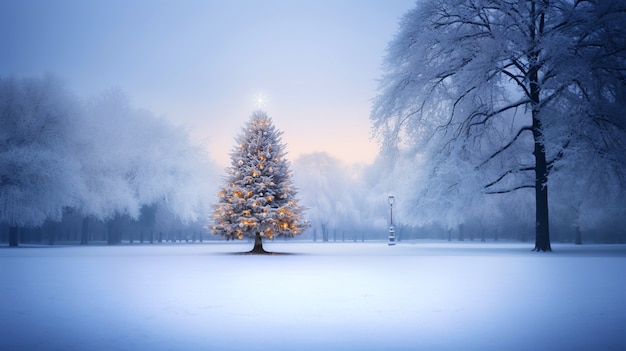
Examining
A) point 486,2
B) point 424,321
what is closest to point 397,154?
point 486,2

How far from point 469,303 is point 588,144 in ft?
57.2

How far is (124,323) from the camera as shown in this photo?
8234mm

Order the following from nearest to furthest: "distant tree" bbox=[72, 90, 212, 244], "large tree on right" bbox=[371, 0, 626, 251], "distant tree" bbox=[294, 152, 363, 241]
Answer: "large tree on right" bbox=[371, 0, 626, 251], "distant tree" bbox=[72, 90, 212, 244], "distant tree" bbox=[294, 152, 363, 241]

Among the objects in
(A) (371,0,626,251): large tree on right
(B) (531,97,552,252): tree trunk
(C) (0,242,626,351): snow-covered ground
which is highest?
(A) (371,0,626,251): large tree on right

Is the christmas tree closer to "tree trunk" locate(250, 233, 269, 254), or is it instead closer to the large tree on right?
"tree trunk" locate(250, 233, 269, 254)

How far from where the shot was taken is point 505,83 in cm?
2872

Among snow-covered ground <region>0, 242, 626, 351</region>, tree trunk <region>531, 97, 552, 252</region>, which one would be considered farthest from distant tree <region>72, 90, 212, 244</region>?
tree trunk <region>531, 97, 552, 252</region>

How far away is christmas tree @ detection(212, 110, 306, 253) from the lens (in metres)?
29.4

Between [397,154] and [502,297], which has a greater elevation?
[397,154]

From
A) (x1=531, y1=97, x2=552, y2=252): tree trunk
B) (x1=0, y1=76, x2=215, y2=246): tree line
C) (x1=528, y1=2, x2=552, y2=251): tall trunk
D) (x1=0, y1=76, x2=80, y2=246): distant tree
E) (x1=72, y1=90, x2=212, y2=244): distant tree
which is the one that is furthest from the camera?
(x1=72, y1=90, x2=212, y2=244): distant tree

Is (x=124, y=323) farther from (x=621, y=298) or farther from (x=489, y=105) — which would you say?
(x=489, y=105)

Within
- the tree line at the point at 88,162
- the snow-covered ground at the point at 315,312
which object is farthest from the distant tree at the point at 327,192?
the snow-covered ground at the point at 315,312

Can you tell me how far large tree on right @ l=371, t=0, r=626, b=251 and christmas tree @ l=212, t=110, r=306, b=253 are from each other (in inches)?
231

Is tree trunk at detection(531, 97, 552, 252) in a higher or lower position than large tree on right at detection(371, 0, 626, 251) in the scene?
lower
